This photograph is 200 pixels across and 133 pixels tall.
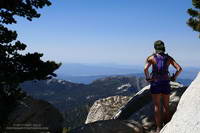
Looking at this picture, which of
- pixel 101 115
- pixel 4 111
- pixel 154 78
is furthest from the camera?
pixel 101 115

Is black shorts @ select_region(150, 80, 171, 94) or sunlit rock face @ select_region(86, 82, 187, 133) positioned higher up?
black shorts @ select_region(150, 80, 171, 94)

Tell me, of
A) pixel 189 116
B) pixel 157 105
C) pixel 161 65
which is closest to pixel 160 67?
pixel 161 65

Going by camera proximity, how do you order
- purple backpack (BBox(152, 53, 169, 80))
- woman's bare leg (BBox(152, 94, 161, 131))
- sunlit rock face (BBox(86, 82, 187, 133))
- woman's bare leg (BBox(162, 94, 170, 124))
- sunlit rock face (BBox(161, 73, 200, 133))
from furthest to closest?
sunlit rock face (BBox(86, 82, 187, 133)) → woman's bare leg (BBox(162, 94, 170, 124)) → woman's bare leg (BBox(152, 94, 161, 131)) → purple backpack (BBox(152, 53, 169, 80)) → sunlit rock face (BBox(161, 73, 200, 133))

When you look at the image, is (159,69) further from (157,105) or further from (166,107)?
(166,107)

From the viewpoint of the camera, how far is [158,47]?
1197cm

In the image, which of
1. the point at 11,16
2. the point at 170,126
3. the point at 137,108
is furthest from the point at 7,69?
the point at 170,126

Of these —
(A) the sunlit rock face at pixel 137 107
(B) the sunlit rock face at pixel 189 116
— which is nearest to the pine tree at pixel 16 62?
(A) the sunlit rock face at pixel 137 107

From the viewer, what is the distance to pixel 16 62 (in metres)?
17.7

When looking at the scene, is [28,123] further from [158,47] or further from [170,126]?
[170,126]

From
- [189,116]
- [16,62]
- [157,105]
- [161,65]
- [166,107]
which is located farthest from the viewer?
[16,62]

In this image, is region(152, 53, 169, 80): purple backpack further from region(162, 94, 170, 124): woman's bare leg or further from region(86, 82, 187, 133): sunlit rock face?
region(86, 82, 187, 133): sunlit rock face

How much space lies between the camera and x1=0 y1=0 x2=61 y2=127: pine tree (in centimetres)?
1689

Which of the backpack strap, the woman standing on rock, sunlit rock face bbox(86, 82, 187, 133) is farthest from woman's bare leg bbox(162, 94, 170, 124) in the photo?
sunlit rock face bbox(86, 82, 187, 133)

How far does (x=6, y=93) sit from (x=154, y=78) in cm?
845
